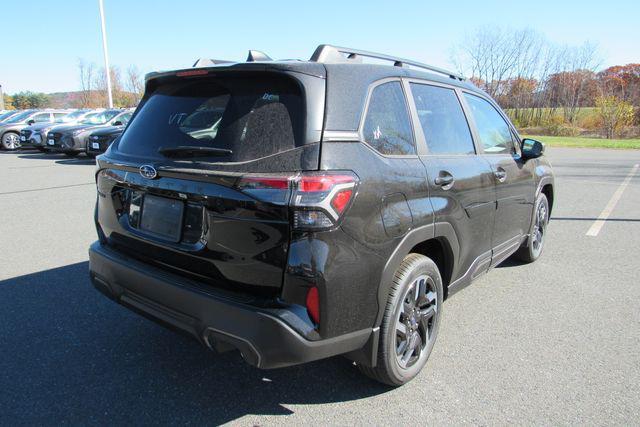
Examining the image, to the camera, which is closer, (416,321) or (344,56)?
(344,56)

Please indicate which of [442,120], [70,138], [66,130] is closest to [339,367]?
[442,120]

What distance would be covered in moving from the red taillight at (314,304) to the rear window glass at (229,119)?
68 cm

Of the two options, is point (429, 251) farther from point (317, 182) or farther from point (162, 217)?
point (162, 217)

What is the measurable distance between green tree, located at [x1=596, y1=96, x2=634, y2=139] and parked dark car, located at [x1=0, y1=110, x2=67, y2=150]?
42.2 meters

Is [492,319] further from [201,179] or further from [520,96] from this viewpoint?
[520,96]

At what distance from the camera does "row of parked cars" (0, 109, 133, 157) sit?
46.4ft

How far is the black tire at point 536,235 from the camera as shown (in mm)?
5016

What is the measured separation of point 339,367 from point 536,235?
3282mm

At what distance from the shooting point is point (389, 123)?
2.77 meters

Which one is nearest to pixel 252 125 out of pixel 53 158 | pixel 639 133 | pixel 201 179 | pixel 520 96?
pixel 201 179

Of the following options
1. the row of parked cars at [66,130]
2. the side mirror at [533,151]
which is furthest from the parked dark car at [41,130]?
the side mirror at [533,151]

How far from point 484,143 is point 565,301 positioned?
164 centimetres

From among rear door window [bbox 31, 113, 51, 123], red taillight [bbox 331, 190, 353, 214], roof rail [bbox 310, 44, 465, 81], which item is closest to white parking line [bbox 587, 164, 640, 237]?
roof rail [bbox 310, 44, 465, 81]

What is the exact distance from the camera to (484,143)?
3900mm
